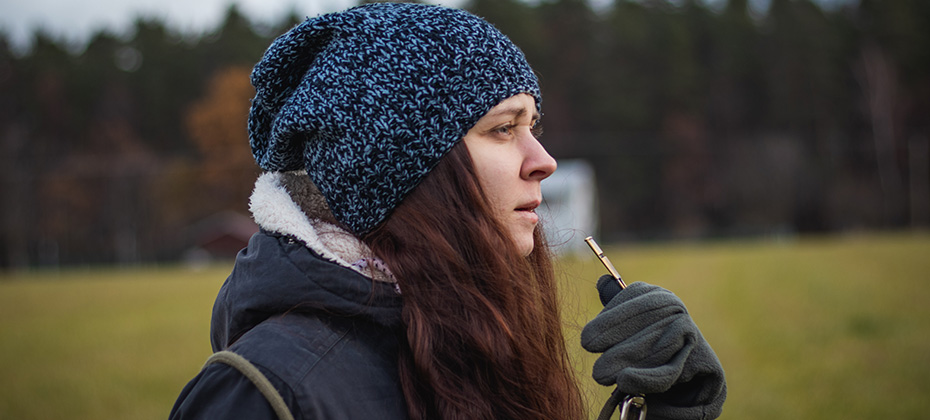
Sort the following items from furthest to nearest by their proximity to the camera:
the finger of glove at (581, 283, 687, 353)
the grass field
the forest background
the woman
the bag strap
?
the forest background < the grass field < the finger of glove at (581, 283, 687, 353) < the woman < the bag strap

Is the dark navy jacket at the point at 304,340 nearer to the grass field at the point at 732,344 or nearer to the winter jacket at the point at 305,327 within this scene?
the winter jacket at the point at 305,327

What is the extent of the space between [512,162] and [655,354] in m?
0.52

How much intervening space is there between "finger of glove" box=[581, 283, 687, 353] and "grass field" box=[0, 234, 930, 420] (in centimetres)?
39

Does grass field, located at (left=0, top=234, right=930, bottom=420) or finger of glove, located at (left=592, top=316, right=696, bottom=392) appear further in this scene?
grass field, located at (left=0, top=234, right=930, bottom=420)

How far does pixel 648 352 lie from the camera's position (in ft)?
5.02

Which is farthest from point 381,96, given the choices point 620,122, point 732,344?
point 620,122

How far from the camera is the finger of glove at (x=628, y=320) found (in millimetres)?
1552

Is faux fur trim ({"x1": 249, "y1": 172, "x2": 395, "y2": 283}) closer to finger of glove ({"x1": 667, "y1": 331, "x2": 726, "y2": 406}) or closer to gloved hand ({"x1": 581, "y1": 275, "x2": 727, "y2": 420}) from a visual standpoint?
gloved hand ({"x1": 581, "y1": 275, "x2": 727, "y2": 420})

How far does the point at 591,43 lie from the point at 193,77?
3184 centimetres

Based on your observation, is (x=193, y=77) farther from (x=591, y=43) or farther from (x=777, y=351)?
(x=777, y=351)

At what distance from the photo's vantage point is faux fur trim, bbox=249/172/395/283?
1495mm

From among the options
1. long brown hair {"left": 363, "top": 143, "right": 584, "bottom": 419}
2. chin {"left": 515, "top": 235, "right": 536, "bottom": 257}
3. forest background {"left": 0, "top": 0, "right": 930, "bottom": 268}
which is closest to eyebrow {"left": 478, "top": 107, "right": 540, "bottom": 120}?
long brown hair {"left": 363, "top": 143, "right": 584, "bottom": 419}

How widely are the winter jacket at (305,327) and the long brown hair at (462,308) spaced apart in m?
0.05

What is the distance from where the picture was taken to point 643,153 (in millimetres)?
57188
